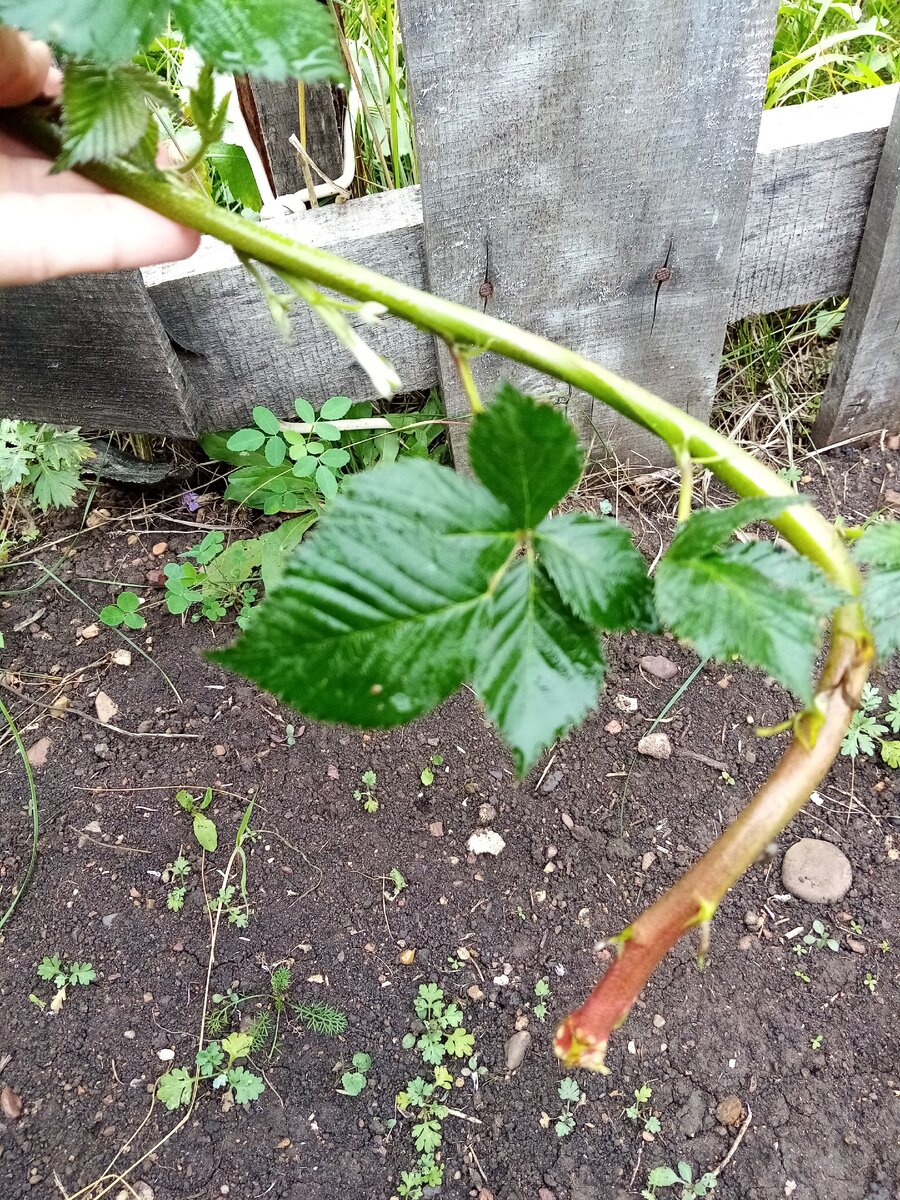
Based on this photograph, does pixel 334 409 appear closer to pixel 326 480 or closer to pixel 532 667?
pixel 326 480

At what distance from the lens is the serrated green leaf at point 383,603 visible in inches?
20.1

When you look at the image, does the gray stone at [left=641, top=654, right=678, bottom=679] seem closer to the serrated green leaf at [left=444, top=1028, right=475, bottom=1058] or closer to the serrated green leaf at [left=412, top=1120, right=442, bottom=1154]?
the serrated green leaf at [left=444, top=1028, right=475, bottom=1058]

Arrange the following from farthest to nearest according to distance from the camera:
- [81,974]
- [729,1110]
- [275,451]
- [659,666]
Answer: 1. [659,666]
2. [275,451]
3. [81,974]
4. [729,1110]

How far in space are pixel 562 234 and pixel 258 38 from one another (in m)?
0.87

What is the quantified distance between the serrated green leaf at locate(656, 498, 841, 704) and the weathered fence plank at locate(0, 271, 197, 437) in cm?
107

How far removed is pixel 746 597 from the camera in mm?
532

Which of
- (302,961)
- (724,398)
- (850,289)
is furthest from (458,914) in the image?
(850,289)

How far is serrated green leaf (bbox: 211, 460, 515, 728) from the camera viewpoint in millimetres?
510

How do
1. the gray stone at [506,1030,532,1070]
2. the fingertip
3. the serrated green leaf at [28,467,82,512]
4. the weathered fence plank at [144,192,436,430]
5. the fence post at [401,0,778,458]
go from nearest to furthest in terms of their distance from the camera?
the fingertip → the fence post at [401,0,778,458] → the gray stone at [506,1030,532,1070] → the weathered fence plank at [144,192,436,430] → the serrated green leaf at [28,467,82,512]

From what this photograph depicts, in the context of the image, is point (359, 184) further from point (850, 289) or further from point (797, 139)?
point (850, 289)

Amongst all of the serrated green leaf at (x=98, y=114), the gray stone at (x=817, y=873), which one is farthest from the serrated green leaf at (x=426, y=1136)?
the serrated green leaf at (x=98, y=114)

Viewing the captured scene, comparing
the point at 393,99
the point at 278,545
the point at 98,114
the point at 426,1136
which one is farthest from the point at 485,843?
the point at 393,99

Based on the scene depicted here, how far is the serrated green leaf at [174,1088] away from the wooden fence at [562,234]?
103 cm

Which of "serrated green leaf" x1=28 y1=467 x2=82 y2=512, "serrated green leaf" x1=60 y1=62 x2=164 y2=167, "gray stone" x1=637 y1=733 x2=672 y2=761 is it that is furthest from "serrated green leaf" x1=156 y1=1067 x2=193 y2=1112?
"serrated green leaf" x1=60 y1=62 x2=164 y2=167
